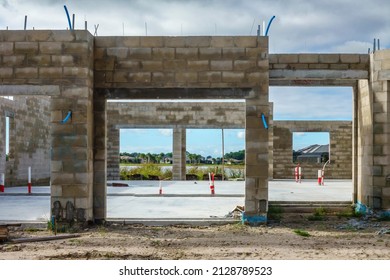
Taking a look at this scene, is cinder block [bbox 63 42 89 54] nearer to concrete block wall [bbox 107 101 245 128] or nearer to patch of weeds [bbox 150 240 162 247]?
patch of weeds [bbox 150 240 162 247]

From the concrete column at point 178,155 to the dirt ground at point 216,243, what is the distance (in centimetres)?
1571

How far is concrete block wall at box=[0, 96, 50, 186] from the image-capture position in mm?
20469

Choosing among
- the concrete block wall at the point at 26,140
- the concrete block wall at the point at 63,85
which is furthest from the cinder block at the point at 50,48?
the concrete block wall at the point at 26,140

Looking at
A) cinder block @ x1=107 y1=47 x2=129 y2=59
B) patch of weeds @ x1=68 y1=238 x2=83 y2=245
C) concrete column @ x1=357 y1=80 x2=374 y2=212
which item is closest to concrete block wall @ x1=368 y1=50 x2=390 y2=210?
concrete column @ x1=357 y1=80 x2=374 y2=212

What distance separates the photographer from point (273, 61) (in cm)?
1208

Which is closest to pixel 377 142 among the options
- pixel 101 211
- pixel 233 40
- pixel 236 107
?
pixel 233 40

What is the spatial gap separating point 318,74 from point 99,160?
5957 millimetres

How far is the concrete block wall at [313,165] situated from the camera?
92.6ft

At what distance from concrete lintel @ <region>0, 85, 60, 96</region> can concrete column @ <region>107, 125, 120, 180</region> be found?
16533 mm

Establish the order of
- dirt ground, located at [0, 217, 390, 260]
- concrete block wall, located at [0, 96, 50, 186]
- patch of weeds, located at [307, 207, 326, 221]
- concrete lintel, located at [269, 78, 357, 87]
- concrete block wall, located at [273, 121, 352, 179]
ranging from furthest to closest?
concrete block wall, located at [273, 121, 352, 179] → concrete block wall, located at [0, 96, 50, 186] → concrete lintel, located at [269, 78, 357, 87] → patch of weeds, located at [307, 207, 326, 221] → dirt ground, located at [0, 217, 390, 260]

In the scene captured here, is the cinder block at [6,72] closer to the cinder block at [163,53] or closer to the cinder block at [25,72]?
the cinder block at [25,72]

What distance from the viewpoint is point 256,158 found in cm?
1058

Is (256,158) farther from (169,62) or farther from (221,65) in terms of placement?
(169,62)

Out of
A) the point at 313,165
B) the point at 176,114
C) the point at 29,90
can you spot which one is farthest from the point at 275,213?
the point at 313,165
